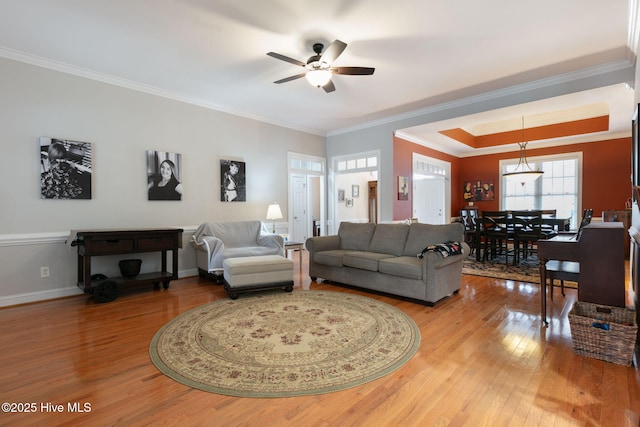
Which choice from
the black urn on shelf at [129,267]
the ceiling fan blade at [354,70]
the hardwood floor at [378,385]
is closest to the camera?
the hardwood floor at [378,385]

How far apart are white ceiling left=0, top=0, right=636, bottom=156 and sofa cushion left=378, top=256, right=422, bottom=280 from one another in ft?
7.99

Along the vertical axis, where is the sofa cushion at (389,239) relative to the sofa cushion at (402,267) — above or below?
above

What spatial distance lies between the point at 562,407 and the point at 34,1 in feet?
15.9

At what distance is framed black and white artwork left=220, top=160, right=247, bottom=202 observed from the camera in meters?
5.36

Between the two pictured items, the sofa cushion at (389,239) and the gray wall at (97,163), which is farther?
the sofa cushion at (389,239)

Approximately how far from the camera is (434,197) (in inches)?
327

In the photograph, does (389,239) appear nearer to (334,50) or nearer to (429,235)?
(429,235)

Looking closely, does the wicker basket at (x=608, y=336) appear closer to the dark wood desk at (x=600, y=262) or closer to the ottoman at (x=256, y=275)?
the dark wood desk at (x=600, y=262)

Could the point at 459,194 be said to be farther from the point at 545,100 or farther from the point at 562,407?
the point at 562,407

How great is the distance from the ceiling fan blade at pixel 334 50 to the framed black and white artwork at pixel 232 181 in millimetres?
2697

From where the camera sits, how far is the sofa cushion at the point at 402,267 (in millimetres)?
3453

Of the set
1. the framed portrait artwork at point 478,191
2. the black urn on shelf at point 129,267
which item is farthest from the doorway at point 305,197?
the framed portrait artwork at point 478,191

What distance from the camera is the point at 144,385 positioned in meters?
1.93

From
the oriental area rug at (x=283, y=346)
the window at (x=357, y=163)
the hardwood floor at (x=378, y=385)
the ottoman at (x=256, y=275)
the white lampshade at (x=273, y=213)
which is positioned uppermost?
the window at (x=357, y=163)
